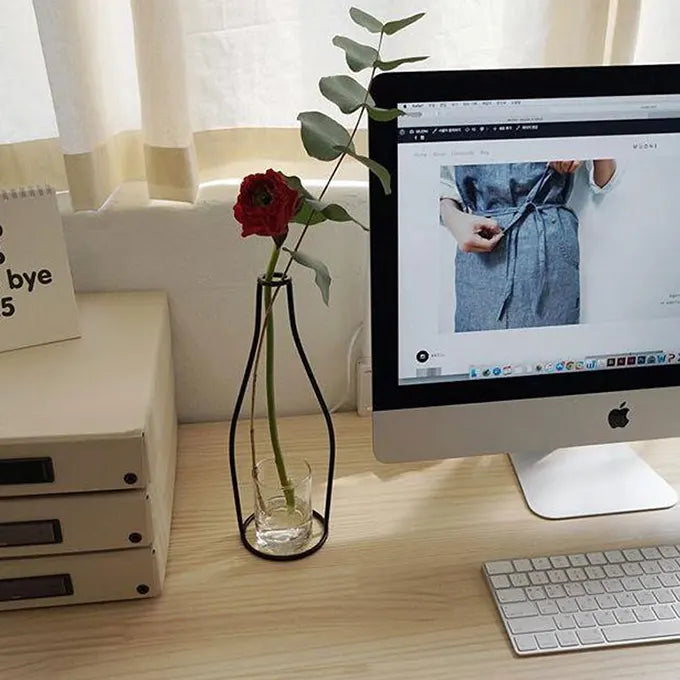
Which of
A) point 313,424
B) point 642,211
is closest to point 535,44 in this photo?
point 642,211

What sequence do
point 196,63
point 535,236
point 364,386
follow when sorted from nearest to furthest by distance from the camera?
point 535,236 < point 196,63 < point 364,386

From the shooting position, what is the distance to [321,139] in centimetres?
79

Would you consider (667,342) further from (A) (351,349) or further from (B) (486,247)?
(A) (351,349)

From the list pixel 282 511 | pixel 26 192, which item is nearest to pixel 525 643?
pixel 282 511

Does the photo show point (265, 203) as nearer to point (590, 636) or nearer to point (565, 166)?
point (565, 166)

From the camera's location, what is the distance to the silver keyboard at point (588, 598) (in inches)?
30.6

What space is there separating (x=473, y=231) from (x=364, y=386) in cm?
35

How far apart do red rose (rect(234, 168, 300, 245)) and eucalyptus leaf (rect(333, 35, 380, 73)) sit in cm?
13

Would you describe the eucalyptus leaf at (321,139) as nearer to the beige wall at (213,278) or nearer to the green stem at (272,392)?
the green stem at (272,392)

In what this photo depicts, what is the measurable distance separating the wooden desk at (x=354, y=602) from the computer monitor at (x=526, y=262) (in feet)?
0.27

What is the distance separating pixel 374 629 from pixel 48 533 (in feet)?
0.99

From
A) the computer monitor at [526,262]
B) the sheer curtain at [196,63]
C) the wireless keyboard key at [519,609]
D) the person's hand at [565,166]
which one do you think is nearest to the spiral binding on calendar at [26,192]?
the sheer curtain at [196,63]

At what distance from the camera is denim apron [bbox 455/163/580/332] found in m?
0.84

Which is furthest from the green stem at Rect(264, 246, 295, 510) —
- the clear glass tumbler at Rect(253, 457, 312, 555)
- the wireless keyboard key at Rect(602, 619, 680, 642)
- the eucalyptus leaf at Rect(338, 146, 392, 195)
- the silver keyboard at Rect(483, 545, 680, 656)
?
the wireless keyboard key at Rect(602, 619, 680, 642)
